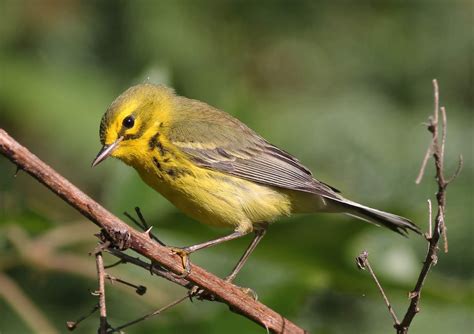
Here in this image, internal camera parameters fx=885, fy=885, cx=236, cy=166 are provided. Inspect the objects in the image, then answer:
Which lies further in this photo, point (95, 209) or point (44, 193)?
point (44, 193)

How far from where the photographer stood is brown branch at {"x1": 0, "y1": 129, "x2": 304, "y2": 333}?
267 cm

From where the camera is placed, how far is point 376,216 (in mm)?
4430

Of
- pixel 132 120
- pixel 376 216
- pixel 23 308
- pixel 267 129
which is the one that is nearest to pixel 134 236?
pixel 23 308

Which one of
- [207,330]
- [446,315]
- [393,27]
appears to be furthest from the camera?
[393,27]

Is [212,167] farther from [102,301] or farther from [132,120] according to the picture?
[102,301]

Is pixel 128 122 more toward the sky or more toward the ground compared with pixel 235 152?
more toward the ground

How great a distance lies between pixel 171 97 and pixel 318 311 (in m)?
1.72

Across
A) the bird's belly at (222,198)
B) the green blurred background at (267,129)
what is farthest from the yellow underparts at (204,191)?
the green blurred background at (267,129)

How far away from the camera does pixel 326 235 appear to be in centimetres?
429

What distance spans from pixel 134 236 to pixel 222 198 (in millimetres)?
1576

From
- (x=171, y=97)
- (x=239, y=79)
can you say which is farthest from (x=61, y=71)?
(x=171, y=97)

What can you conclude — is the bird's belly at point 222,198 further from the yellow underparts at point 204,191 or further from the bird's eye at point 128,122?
the bird's eye at point 128,122

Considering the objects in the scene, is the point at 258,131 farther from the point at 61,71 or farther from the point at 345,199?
the point at 61,71

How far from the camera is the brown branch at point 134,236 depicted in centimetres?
267
